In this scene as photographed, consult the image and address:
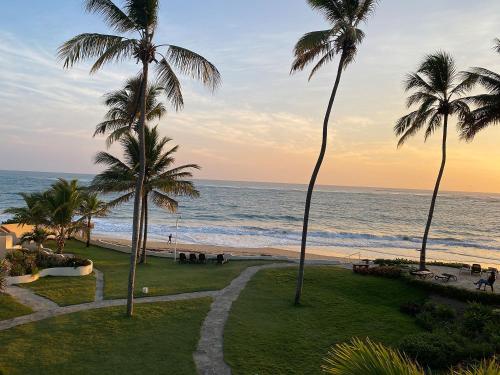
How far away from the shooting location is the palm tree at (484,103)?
1872cm

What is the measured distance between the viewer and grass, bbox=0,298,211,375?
31.8 ft

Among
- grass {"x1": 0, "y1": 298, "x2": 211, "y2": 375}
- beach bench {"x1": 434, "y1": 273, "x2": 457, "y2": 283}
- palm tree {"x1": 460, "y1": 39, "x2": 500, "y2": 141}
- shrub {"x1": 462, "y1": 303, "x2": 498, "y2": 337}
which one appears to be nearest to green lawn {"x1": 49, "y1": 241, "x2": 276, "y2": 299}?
grass {"x1": 0, "y1": 298, "x2": 211, "y2": 375}

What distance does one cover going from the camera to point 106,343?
11.1 meters

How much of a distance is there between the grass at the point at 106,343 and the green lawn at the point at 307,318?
57.9 inches

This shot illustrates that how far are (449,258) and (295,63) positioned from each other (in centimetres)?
3123

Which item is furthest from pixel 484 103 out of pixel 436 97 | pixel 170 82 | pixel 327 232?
pixel 327 232

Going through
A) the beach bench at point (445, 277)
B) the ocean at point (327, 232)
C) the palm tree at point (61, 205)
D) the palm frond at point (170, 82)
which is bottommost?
the ocean at point (327, 232)

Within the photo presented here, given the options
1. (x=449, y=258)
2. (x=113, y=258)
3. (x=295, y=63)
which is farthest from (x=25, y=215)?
(x=449, y=258)

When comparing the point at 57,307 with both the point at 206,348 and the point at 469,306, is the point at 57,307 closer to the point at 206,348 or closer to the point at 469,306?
the point at 206,348

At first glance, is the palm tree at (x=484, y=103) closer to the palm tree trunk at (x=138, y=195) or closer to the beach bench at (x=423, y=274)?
the beach bench at (x=423, y=274)

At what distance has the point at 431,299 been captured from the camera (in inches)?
677

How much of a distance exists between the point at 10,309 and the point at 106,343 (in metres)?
4.54

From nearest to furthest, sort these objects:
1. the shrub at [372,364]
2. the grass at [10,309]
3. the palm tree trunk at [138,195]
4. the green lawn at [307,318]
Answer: the shrub at [372,364] < the green lawn at [307,318] < the palm tree trunk at [138,195] < the grass at [10,309]

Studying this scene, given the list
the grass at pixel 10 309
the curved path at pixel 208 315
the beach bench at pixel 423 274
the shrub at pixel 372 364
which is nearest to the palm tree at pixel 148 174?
the curved path at pixel 208 315
